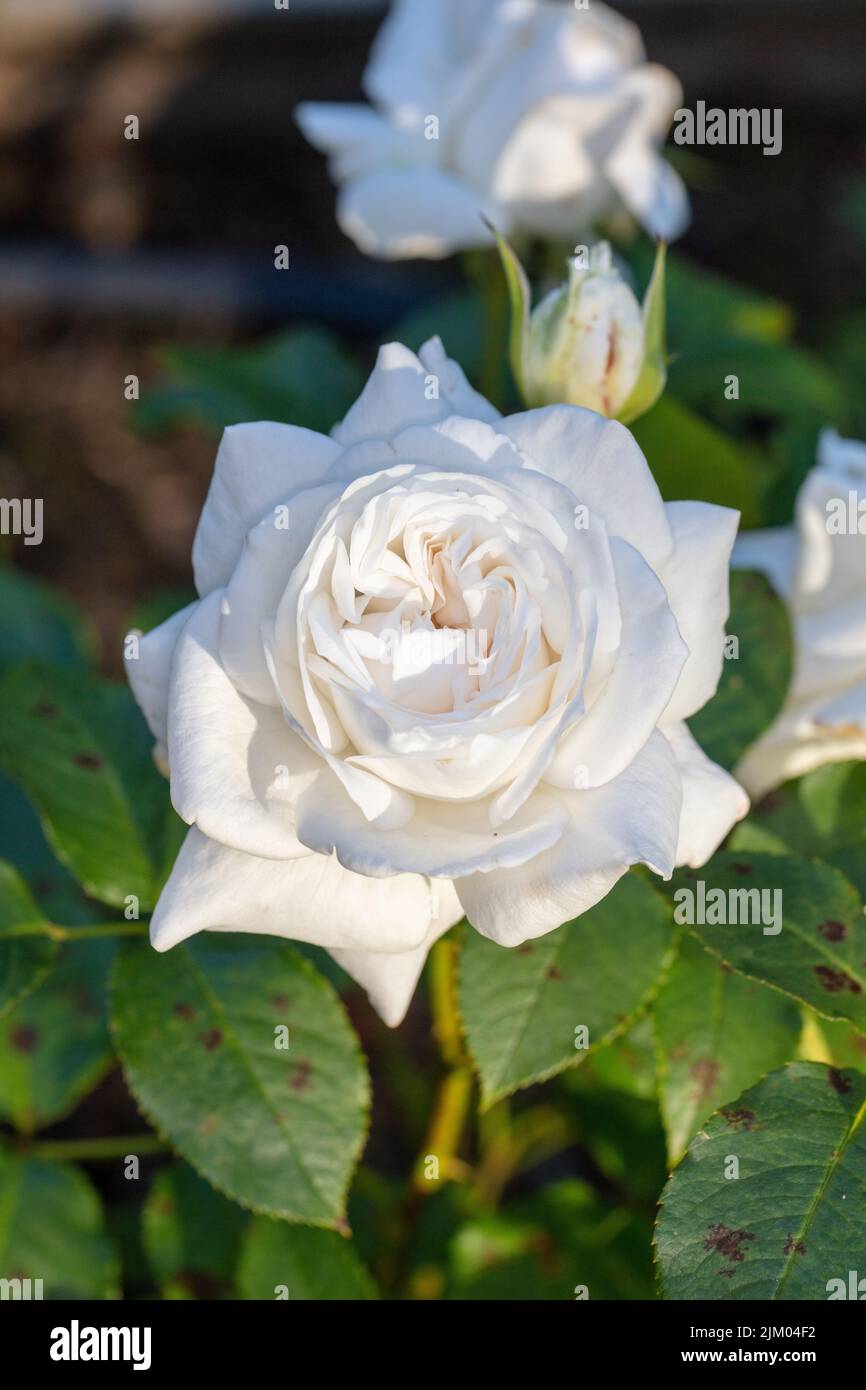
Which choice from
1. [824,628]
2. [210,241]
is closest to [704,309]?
Result: [824,628]

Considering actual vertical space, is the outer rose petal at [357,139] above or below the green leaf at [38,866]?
above

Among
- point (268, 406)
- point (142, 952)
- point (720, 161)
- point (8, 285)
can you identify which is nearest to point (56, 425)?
point (8, 285)

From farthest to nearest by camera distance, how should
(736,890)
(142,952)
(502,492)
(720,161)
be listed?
(720,161) → (142,952) → (736,890) → (502,492)

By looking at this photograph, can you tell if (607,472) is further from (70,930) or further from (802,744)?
(70,930)

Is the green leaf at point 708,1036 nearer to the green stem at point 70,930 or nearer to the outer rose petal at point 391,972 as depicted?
the outer rose petal at point 391,972

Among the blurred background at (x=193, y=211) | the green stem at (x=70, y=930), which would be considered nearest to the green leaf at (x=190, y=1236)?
the green stem at (x=70, y=930)

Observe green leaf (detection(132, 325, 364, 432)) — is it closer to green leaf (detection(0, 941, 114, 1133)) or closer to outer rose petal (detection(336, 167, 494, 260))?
outer rose petal (detection(336, 167, 494, 260))
